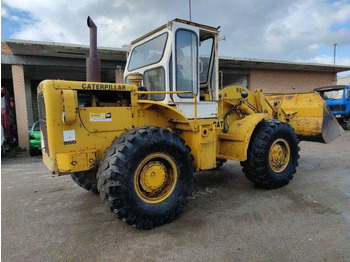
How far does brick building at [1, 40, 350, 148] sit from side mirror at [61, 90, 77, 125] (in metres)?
2.69

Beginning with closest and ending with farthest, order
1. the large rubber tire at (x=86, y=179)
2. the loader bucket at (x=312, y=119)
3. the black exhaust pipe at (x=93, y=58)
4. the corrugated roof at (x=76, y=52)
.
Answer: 1. the black exhaust pipe at (x=93, y=58)
2. the large rubber tire at (x=86, y=179)
3. the loader bucket at (x=312, y=119)
4. the corrugated roof at (x=76, y=52)

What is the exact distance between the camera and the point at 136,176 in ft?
10.2

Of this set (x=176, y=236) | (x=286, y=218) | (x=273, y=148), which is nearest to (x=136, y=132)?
(x=176, y=236)

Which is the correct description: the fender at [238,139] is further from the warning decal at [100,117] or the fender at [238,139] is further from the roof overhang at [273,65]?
the roof overhang at [273,65]

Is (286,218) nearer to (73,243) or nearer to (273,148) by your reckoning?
(273,148)

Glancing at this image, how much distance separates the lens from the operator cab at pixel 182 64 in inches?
144

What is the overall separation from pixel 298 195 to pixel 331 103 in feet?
37.9

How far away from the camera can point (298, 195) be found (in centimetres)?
420

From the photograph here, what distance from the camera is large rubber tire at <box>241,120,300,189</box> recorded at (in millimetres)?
4242

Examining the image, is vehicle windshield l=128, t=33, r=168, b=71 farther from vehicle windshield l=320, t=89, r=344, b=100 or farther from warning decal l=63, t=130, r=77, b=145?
vehicle windshield l=320, t=89, r=344, b=100

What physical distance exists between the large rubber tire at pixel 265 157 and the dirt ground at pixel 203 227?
7.6 inches

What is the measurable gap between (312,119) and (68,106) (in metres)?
5.23

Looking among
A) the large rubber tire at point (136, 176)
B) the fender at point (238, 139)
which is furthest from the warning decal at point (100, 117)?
the fender at point (238, 139)

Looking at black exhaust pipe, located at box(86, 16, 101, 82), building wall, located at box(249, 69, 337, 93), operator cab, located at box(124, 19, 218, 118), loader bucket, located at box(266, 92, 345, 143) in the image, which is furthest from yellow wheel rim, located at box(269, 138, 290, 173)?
building wall, located at box(249, 69, 337, 93)
